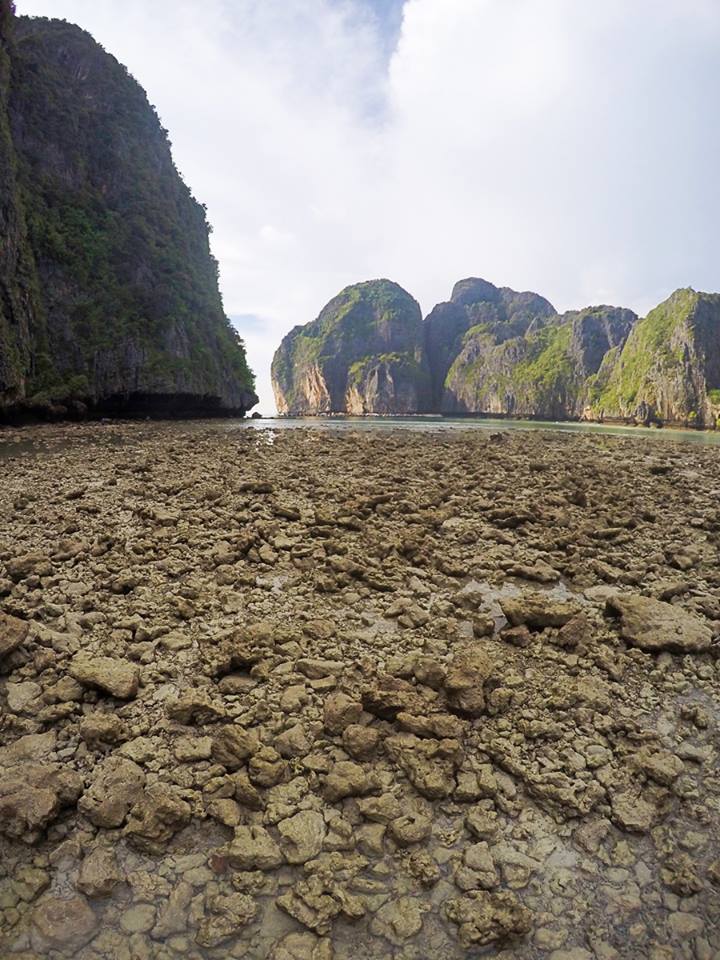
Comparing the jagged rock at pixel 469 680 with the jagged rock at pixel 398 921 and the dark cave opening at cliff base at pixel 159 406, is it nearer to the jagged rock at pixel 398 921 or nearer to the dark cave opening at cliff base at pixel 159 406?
the jagged rock at pixel 398 921

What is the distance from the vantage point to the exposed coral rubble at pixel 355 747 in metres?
2.52

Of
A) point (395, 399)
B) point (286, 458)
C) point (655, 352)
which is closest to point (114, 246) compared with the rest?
point (286, 458)

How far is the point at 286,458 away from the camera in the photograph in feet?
48.5

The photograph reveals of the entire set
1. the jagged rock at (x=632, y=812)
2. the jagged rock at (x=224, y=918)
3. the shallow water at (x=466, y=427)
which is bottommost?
the jagged rock at (x=224, y=918)

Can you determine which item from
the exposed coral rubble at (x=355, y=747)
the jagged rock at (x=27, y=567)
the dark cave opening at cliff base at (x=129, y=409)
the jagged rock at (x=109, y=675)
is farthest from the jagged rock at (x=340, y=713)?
the dark cave opening at cliff base at (x=129, y=409)

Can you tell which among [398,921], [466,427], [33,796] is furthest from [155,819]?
[466,427]

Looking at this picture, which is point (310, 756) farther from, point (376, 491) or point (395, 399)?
point (395, 399)

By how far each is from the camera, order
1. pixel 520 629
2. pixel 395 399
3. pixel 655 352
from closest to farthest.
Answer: pixel 520 629, pixel 655 352, pixel 395 399

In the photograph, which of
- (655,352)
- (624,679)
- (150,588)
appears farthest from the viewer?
(655,352)

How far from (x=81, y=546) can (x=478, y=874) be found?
5929 mm

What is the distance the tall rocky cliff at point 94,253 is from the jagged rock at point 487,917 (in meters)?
31.3

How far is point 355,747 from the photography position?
11.2 ft

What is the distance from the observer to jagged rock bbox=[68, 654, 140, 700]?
3852mm

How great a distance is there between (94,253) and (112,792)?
50647 millimetres
